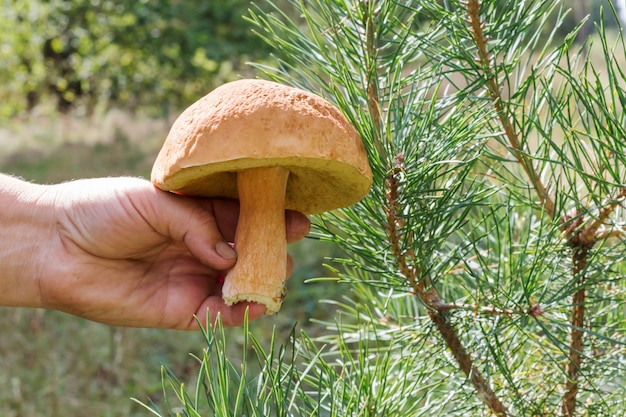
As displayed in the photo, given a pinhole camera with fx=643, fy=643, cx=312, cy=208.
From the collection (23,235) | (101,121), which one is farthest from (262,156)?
(101,121)

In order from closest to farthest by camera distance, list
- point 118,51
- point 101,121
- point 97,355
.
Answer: point 97,355, point 101,121, point 118,51

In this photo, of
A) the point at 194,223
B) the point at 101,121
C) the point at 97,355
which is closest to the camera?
the point at 194,223

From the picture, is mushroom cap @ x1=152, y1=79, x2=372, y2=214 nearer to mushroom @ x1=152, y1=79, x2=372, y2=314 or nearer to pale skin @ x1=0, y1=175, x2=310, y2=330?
mushroom @ x1=152, y1=79, x2=372, y2=314

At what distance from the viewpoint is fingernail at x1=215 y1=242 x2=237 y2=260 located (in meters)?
0.67

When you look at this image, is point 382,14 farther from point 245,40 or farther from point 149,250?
point 245,40

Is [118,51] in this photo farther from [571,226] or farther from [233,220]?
[571,226]

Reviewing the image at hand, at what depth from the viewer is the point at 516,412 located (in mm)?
689

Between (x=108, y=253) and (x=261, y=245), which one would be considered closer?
(x=261, y=245)

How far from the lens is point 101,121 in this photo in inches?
236

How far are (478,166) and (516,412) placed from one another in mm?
312

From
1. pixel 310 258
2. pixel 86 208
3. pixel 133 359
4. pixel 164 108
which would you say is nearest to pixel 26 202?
pixel 86 208

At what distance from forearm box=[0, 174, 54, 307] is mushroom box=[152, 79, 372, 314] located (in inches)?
11.8

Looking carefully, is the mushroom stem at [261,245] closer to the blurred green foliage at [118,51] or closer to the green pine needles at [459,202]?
the green pine needles at [459,202]

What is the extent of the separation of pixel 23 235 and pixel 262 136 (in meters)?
0.49
